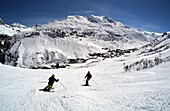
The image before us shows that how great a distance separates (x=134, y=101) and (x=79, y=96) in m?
3.22

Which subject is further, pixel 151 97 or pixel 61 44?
pixel 61 44

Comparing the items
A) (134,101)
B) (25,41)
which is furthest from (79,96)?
(25,41)

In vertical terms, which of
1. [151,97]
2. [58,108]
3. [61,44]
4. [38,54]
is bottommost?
[58,108]

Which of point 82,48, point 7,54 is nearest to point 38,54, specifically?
point 7,54

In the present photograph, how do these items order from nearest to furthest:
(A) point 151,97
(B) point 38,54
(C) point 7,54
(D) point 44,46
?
1. (A) point 151,97
2. (B) point 38,54
3. (C) point 7,54
4. (D) point 44,46

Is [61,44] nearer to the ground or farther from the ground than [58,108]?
farther from the ground

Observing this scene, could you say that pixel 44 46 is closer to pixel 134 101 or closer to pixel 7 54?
pixel 7 54

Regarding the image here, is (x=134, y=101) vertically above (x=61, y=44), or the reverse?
(x=61, y=44)

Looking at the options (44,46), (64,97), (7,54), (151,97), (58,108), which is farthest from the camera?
(44,46)

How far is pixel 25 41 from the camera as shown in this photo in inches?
7579

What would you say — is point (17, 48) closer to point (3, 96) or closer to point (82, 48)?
point (82, 48)

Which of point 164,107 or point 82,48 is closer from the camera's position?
point 164,107

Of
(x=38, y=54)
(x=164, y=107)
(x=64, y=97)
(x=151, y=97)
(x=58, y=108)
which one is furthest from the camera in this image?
(x=38, y=54)

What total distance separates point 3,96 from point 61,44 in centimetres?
18551
